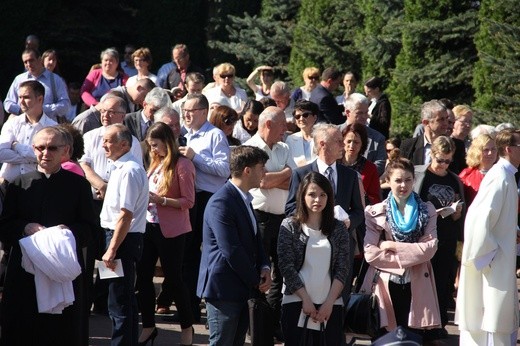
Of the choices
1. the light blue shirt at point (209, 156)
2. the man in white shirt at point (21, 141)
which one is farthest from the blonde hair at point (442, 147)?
the man in white shirt at point (21, 141)

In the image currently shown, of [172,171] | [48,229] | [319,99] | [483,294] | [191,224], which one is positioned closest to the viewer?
[48,229]

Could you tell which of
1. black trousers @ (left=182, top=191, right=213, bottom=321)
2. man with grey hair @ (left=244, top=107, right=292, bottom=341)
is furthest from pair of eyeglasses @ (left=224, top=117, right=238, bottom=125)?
black trousers @ (left=182, top=191, right=213, bottom=321)

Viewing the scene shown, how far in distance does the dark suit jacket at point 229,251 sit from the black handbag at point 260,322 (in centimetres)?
16

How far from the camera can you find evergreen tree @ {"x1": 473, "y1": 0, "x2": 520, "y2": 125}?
667 inches

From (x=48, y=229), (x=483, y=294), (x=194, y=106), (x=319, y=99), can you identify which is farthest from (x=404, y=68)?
(x=48, y=229)

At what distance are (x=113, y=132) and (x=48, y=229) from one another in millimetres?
1460

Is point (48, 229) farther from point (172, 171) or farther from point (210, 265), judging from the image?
point (172, 171)

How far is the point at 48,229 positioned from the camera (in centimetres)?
839

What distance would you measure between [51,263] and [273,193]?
314 centimetres

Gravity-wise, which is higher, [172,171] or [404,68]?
[404,68]

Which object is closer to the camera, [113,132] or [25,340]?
[25,340]

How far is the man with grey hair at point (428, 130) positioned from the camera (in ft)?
40.7

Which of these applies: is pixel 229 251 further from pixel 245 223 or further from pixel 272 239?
pixel 272 239

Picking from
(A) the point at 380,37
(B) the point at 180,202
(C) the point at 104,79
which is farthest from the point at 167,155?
(A) the point at 380,37
